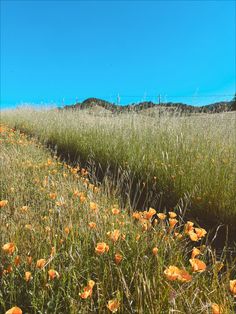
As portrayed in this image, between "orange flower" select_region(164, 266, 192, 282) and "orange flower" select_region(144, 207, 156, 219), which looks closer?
"orange flower" select_region(164, 266, 192, 282)

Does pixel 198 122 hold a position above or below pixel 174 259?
above

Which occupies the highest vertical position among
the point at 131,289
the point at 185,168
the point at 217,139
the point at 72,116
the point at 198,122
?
the point at 72,116

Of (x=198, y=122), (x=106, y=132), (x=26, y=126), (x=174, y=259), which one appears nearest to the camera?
(x=174, y=259)

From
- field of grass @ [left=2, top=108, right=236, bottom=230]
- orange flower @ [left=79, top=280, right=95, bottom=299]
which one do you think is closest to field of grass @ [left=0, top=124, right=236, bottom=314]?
orange flower @ [left=79, top=280, right=95, bottom=299]

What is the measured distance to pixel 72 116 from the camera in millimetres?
8508

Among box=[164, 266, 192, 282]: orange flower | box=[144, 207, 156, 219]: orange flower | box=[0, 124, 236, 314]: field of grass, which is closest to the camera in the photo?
box=[164, 266, 192, 282]: orange flower

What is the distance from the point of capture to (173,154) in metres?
3.84

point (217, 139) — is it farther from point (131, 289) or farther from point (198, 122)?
point (131, 289)

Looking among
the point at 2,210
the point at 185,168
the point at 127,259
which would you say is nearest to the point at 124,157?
the point at 185,168

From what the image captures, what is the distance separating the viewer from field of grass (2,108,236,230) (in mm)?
2969

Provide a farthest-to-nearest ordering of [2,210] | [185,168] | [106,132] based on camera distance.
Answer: [106,132]
[185,168]
[2,210]

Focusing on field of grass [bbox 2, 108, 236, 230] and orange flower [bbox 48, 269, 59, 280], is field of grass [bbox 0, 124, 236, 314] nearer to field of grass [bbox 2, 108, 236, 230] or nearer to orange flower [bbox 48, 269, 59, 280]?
orange flower [bbox 48, 269, 59, 280]

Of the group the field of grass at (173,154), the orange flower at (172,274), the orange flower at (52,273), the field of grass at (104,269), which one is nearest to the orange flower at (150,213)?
the field of grass at (104,269)

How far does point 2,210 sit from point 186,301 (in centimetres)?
162
